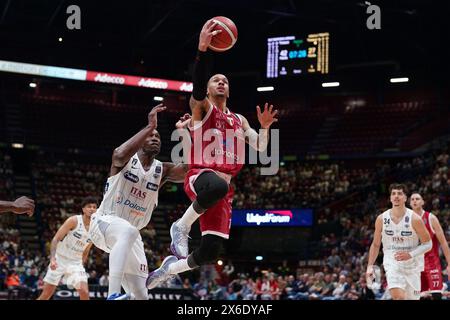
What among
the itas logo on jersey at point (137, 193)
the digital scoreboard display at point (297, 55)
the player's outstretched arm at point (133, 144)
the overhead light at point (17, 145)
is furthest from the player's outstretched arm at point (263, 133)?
the overhead light at point (17, 145)

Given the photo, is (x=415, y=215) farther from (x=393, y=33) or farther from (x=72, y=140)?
(x=72, y=140)

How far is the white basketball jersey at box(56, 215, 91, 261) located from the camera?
11555 millimetres

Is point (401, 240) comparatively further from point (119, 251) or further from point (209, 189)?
point (119, 251)

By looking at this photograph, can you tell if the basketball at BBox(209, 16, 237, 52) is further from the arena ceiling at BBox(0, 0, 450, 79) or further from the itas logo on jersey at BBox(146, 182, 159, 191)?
the arena ceiling at BBox(0, 0, 450, 79)

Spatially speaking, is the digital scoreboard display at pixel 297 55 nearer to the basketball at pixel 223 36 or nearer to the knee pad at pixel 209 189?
the basketball at pixel 223 36

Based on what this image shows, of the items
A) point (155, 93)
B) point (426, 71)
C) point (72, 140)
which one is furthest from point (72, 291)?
point (426, 71)

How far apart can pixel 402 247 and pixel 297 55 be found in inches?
606

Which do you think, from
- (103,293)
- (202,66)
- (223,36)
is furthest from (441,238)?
(103,293)

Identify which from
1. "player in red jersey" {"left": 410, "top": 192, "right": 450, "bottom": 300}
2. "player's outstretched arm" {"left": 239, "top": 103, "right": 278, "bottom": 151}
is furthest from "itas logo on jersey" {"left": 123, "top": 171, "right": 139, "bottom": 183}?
"player in red jersey" {"left": 410, "top": 192, "right": 450, "bottom": 300}

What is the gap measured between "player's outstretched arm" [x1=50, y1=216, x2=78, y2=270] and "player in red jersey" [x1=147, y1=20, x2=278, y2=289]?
12.7 feet

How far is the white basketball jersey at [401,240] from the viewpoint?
32.1 feet

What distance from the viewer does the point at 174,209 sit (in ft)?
96.4

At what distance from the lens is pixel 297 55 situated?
2453cm
